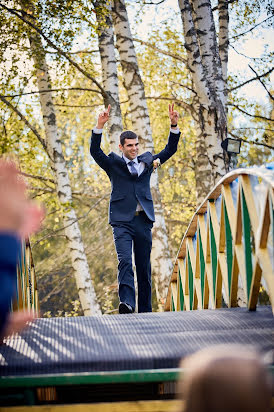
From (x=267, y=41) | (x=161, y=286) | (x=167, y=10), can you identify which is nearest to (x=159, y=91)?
(x=167, y=10)

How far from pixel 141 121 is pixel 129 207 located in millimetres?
3823

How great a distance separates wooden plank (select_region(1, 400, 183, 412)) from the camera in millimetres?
2498

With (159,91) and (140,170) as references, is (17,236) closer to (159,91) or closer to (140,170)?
(140,170)

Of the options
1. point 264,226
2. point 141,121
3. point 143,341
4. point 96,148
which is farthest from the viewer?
point 141,121

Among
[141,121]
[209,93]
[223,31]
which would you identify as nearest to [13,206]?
[209,93]

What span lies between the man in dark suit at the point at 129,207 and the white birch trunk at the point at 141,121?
10.2 ft

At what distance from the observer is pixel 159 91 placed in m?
15.4

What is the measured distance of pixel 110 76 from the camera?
9.18m

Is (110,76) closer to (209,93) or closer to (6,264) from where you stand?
(209,93)

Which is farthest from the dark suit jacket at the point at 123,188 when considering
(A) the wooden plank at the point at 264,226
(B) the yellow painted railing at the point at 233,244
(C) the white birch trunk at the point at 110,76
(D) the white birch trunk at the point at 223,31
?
(D) the white birch trunk at the point at 223,31

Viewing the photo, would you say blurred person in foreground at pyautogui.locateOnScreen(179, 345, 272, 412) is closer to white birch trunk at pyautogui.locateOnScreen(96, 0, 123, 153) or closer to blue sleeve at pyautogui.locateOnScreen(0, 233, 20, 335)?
blue sleeve at pyautogui.locateOnScreen(0, 233, 20, 335)

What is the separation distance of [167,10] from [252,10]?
9.74ft

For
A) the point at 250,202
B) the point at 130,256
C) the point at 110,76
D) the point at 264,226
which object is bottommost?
the point at 130,256

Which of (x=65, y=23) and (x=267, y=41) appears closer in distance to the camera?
(x=65, y=23)
